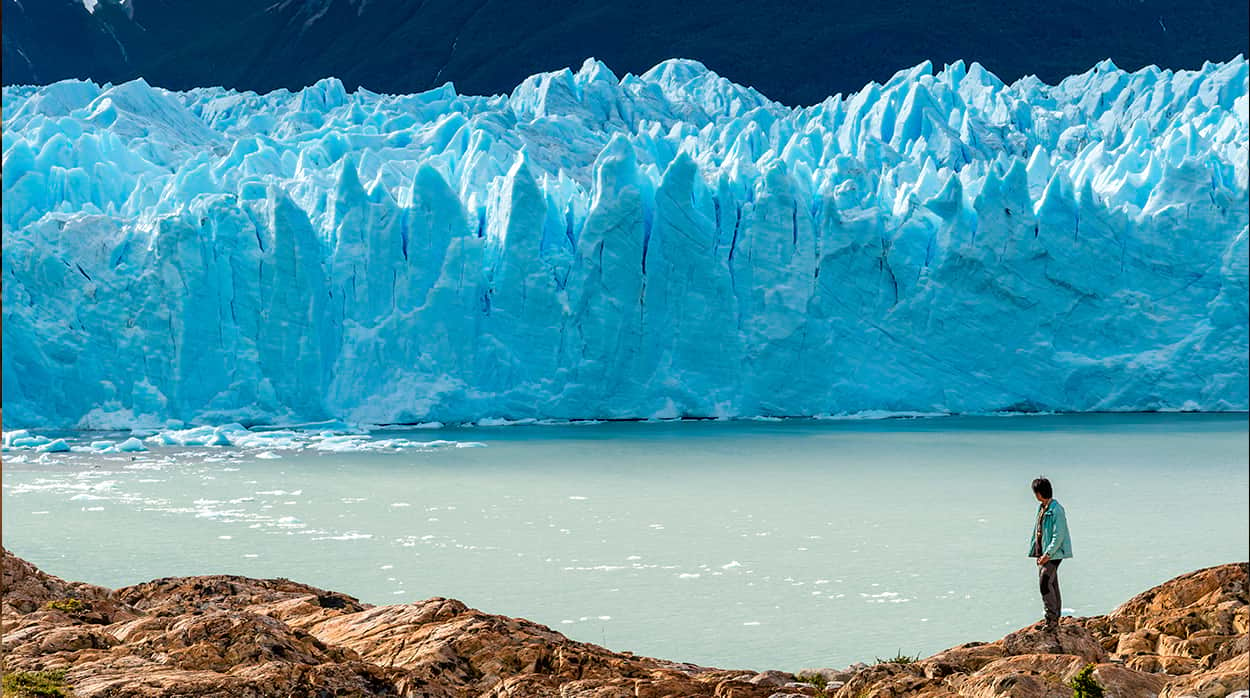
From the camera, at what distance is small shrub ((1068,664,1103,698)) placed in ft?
12.1

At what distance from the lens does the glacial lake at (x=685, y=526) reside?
7.33 meters

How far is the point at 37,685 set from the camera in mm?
3930

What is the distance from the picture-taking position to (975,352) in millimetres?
21578

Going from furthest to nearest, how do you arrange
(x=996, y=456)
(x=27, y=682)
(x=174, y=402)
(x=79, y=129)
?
(x=79, y=129), (x=174, y=402), (x=996, y=456), (x=27, y=682)

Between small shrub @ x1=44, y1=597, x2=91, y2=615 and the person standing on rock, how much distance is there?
3.95 meters

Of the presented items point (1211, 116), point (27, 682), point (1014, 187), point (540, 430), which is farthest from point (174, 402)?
point (1211, 116)

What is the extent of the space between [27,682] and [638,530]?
6690mm

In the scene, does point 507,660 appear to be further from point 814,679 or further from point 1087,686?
point 1087,686

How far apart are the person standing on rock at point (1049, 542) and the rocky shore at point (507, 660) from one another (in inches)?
7.5

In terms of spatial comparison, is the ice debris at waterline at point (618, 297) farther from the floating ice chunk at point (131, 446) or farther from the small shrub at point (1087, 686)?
the small shrub at point (1087, 686)

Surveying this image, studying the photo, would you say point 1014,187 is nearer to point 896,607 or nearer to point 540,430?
point 540,430

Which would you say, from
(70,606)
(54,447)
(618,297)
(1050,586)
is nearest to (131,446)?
(54,447)

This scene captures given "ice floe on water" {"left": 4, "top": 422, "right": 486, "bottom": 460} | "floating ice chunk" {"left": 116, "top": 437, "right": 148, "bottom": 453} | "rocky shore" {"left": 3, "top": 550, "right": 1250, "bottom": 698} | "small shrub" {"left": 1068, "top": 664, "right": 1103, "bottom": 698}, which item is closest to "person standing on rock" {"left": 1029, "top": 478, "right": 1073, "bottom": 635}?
"rocky shore" {"left": 3, "top": 550, "right": 1250, "bottom": 698}

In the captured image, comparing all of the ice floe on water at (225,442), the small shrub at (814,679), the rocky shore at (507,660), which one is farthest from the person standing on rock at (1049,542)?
the ice floe on water at (225,442)
